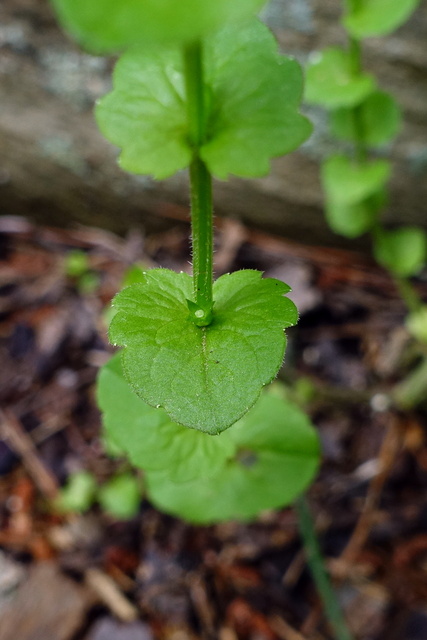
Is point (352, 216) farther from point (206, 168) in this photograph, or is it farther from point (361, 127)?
point (206, 168)

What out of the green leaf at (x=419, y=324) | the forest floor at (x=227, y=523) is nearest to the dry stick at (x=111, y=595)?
the forest floor at (x=227, y=523)

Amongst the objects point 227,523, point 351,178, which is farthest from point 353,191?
point 227,523

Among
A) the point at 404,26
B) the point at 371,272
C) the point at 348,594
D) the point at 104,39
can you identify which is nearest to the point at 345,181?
the point at 404,26

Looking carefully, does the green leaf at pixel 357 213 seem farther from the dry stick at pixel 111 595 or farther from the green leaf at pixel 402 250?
the dry stick at pixel 111 595

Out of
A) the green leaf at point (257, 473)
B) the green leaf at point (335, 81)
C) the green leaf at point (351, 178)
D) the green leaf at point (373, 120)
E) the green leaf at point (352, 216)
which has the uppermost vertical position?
the green leaf at point (335, 81)

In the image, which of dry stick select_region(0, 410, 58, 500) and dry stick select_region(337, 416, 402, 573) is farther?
dry stick select_region(0, 410, 58, 500)

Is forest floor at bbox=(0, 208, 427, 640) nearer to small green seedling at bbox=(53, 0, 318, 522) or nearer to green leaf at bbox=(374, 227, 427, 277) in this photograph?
green leaf at bbox=(374, 227, 427, 277)

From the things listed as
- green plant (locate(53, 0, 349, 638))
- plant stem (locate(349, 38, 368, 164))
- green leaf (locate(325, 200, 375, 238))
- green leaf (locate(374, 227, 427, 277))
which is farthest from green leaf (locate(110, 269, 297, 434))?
green leaf (locate(374, 227, 427, 277))

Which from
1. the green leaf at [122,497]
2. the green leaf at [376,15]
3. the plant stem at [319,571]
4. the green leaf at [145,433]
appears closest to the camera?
the green leaf at [145,433]
